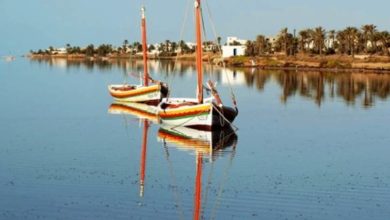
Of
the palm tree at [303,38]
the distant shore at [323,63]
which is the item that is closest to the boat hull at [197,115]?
the distant shore at [323,63]

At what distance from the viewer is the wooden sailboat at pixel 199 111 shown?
3028 centimetres

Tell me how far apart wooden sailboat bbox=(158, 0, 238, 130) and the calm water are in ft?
3.20

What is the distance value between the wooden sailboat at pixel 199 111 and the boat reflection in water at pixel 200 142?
1.22 ft

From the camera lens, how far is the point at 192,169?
21.7 meters

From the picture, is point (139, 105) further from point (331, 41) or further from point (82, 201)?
point (331, 41)

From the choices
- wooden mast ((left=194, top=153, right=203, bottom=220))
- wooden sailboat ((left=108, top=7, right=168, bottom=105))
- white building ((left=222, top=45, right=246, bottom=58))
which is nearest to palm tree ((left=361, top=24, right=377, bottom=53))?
white building ((left=222, top=45, right=246, bottom=58))

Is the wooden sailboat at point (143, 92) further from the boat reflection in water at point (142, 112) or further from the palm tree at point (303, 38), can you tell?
the palm tree at point (303, 38)

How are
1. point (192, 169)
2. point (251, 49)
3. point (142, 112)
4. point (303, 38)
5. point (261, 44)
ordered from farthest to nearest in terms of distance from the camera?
point (251, 49)
point (261, 44)
point (303, 38)
point (142, 112)
point (192, 169)

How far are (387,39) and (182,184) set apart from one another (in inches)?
4002

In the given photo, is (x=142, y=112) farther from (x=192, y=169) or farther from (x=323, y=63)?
(x=323, y=63)

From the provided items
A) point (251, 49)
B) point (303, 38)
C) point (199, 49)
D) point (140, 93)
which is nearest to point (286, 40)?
point (303, 38)

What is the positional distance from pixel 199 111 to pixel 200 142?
10.5 ft

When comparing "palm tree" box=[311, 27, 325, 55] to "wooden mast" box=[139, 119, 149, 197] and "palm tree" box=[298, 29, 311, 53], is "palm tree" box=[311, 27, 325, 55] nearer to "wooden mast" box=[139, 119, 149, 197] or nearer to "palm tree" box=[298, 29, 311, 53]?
"palm tree" box=[298, 29, 311, 53]

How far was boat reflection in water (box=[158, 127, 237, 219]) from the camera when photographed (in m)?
23.9
